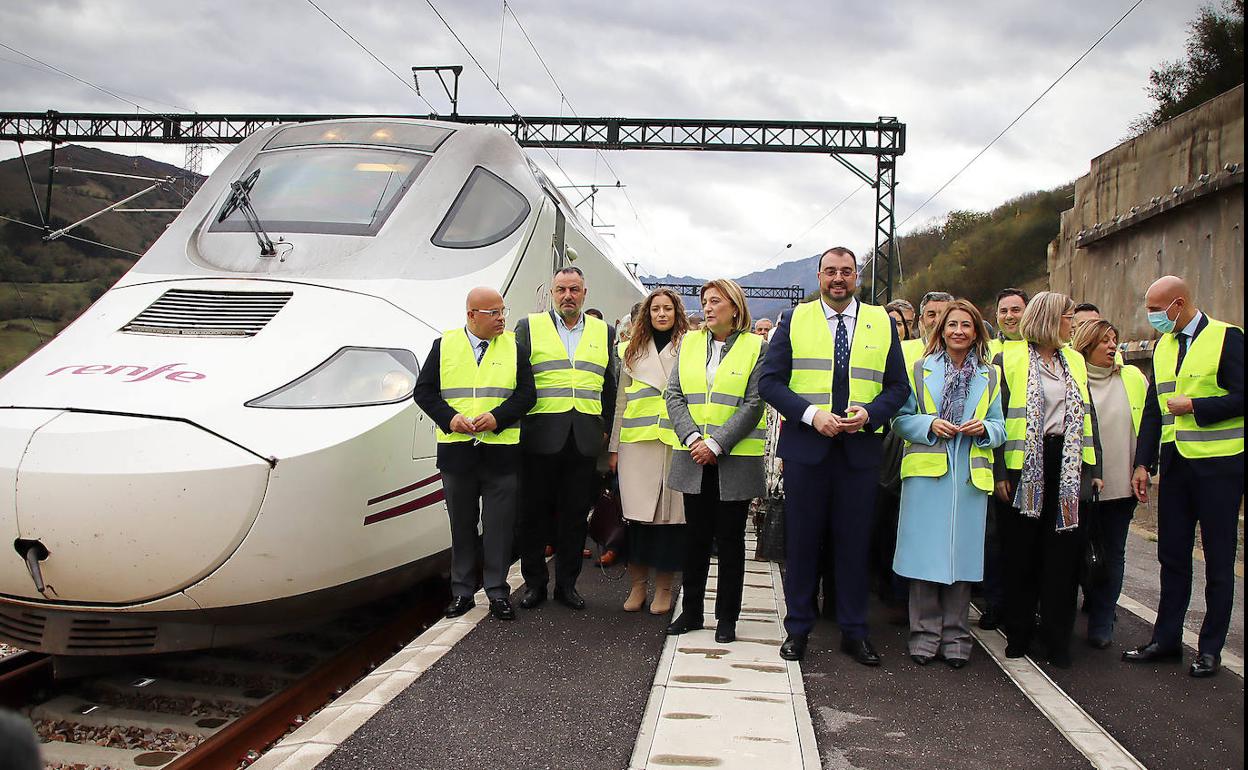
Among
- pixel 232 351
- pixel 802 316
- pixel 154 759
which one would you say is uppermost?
pixel 802 316

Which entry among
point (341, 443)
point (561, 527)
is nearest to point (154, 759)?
point (341, 443)

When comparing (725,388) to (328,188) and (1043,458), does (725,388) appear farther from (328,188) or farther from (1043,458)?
(328,188)

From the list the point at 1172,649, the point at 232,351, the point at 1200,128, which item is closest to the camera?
the point at 232,351

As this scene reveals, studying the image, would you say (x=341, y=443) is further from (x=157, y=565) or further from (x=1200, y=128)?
(x=1200, y=128)

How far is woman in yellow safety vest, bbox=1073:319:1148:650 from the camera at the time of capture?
553 cm

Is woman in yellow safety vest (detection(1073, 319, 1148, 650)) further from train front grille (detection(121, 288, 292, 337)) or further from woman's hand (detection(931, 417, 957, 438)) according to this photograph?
train front grille (detection(121, 288, 292, 337))

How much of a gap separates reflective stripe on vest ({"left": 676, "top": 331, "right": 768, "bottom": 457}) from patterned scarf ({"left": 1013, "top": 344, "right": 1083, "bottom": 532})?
4.35 ft

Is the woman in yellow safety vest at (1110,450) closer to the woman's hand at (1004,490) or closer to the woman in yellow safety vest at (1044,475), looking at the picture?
the woman in yellow safety vest at (1044,475)

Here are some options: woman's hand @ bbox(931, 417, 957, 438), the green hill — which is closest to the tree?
the green hill

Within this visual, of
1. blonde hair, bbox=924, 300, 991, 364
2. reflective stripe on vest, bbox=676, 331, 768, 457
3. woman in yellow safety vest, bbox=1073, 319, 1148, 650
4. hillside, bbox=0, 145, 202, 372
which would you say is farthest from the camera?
hillside, bbox=0, 145, 202, 372

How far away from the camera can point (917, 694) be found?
4.36 m

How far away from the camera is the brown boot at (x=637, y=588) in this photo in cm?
577

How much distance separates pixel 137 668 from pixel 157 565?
1.65m

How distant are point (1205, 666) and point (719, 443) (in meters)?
2.65
